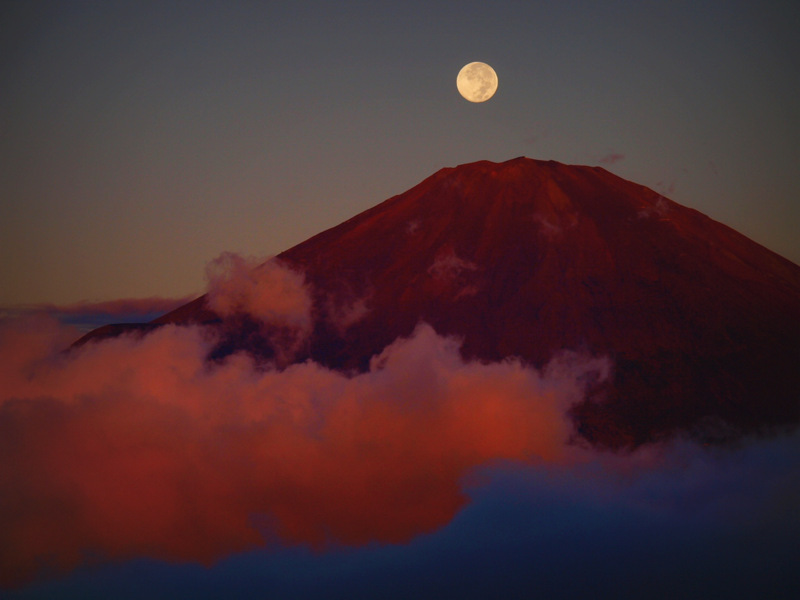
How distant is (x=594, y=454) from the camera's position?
51.9 meters

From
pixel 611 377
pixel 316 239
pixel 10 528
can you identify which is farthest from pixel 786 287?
pixel 10 528

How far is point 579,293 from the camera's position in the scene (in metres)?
58.3

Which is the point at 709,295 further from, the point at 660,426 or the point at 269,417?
the point at 269,417

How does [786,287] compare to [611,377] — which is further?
[786,287]

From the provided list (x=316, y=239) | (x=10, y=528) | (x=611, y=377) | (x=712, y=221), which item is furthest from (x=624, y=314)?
(x=10, y=528)

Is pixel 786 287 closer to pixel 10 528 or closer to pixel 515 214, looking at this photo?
pixel 515 214

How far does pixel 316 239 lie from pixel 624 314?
32.3 m

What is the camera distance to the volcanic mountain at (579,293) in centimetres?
5147

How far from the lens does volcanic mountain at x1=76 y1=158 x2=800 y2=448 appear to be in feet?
169

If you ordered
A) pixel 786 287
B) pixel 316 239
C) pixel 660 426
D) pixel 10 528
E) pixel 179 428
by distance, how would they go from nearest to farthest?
pixel 660 426
pixel 786 287
pixel 316 239
pixel 179 428
pixel 10 528

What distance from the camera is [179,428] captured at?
86438 millimetres

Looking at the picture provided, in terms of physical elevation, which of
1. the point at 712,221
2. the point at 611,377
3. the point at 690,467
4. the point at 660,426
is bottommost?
the point at 690,467

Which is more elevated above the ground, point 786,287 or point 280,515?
point 786,287

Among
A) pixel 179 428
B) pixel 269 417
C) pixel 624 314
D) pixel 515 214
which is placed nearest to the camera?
pixel 624 314
